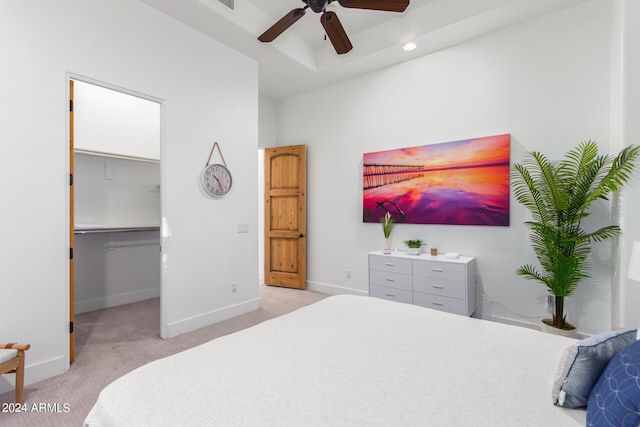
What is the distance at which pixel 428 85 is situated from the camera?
12.2ft

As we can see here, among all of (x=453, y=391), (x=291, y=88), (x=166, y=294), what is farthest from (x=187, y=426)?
(x=291, y=88)

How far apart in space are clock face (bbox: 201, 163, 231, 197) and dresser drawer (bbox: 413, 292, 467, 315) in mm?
2414

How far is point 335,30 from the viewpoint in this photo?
8.86ft

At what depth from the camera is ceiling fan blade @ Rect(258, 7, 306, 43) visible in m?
2.52

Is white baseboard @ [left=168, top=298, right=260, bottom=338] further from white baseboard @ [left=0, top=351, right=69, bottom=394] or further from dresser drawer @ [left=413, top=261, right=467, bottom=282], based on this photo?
dresser drawer @ [left=413, top=261, right=467, bottom=282]

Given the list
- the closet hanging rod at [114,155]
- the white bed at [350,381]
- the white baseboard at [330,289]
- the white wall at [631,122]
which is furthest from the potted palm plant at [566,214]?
the closet hanging rod at [114,155]

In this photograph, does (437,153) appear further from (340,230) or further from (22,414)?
(22,414)

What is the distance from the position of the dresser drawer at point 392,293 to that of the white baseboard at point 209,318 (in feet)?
4.74

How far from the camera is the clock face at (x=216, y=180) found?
3299mm

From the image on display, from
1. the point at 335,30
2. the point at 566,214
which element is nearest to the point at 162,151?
the point at 335,30

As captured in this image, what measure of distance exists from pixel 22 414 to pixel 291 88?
442 cm

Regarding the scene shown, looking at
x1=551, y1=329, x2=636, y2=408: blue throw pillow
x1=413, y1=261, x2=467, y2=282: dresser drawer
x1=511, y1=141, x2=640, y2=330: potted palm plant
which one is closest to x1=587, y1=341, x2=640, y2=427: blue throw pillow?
x1=551, y1=329, x2=636, y2=408: blue throw pillow

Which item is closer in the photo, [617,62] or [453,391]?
[453,391]

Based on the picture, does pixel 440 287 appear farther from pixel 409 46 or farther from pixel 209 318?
pixel 409 46
